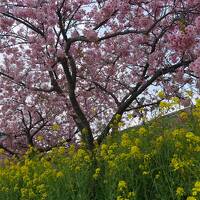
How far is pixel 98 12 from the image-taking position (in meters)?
12.0

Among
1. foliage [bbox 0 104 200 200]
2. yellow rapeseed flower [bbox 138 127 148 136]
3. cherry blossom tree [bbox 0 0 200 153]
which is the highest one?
cherry blossom tree [bbox 0 0 200 153]

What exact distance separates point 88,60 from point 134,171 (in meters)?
8.70

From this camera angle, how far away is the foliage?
6234mm

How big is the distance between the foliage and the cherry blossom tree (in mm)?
1511

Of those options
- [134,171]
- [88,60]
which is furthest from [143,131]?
[88,60]

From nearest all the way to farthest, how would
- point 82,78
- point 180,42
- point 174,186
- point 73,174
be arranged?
point 174,186 → point 73,174 → point 180,42 → point 82,78

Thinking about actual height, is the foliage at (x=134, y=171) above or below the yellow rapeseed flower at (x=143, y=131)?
below

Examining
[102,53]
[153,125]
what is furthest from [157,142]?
[102,53]

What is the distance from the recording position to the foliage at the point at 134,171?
623 cm

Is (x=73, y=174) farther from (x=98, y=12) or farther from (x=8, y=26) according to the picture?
(x=8, y=26)

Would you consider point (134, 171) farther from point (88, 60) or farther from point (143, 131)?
point (88, 60)

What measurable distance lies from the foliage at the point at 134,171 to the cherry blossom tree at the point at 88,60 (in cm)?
151

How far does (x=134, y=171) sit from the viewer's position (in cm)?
695

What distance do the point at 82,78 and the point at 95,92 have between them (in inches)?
72.9
